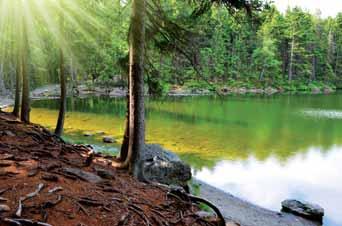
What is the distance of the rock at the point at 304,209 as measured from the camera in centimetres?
1127

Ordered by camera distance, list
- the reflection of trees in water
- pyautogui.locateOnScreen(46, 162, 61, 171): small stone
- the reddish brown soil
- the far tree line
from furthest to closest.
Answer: the reflection of trees in water, the far tree line, pyautogui.locateOnScreen(46, 162, 61, 171): small stone, the reddish brown soil

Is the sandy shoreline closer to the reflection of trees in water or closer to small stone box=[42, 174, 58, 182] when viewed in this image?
the reflection of trees in water

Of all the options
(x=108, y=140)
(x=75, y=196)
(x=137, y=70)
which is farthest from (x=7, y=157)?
(x=108, y=140)

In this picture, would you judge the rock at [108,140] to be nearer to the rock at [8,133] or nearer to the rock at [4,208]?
the rock at [8,133]

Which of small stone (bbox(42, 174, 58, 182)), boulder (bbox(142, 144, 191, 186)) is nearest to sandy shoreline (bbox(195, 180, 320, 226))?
boulder (bbox(142, 144, 191, 186))

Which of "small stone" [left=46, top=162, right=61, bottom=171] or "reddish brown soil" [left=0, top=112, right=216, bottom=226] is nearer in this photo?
"reddish brown soil" [left=0, top=112, right=216, bottom=226]

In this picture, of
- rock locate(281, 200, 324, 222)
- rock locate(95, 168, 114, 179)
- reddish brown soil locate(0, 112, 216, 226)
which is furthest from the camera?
rock locate(281, 200, 324, 222)

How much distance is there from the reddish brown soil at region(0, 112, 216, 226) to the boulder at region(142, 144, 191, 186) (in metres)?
1.95

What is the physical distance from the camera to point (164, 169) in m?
10.4

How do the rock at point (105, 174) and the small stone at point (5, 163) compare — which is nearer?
the small stone at point (5, 163)

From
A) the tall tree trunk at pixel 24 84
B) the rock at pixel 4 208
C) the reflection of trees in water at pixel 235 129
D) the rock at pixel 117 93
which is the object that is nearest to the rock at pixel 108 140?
the reflection of trees in water at pixel 235 129

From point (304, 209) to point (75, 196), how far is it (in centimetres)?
811

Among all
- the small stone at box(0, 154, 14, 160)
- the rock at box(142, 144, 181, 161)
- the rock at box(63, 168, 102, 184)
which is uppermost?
the small stone at box(0, 154, 14, 160)

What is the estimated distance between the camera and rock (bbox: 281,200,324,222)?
1127 cm
